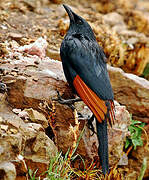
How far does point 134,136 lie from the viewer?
530 centimetres

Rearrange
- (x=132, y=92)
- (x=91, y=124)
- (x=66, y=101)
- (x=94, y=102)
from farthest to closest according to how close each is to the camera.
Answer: (x=132, y=92)
(x=91, y=124)
(x=66, y=101)
(x=94, y=102)

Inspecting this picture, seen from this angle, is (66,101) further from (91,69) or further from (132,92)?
(132,92)

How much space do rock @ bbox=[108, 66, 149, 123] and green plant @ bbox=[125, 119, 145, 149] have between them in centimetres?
28

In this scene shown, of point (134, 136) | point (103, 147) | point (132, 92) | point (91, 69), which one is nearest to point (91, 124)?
point (103, 147)

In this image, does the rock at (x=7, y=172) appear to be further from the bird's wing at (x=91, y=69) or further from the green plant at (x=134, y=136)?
the green plant at (x=134, y=136)

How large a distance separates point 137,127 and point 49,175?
8.39 ft

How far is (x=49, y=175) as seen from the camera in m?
3.28

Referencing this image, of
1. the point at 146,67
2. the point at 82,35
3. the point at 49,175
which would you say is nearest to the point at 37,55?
the point at 82,35

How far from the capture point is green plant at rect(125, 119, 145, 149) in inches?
207

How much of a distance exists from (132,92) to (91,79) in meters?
1.83

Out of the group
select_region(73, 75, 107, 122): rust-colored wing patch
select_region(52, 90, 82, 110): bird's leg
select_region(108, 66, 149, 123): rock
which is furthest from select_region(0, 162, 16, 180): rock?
select_region(108, 66, 149, 123): rock

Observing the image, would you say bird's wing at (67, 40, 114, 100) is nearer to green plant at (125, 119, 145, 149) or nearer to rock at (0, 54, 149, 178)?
rock at (0, 54, 149, 178)

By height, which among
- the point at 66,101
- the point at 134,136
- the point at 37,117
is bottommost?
the point at 134,136

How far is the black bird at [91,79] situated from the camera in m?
3.80
